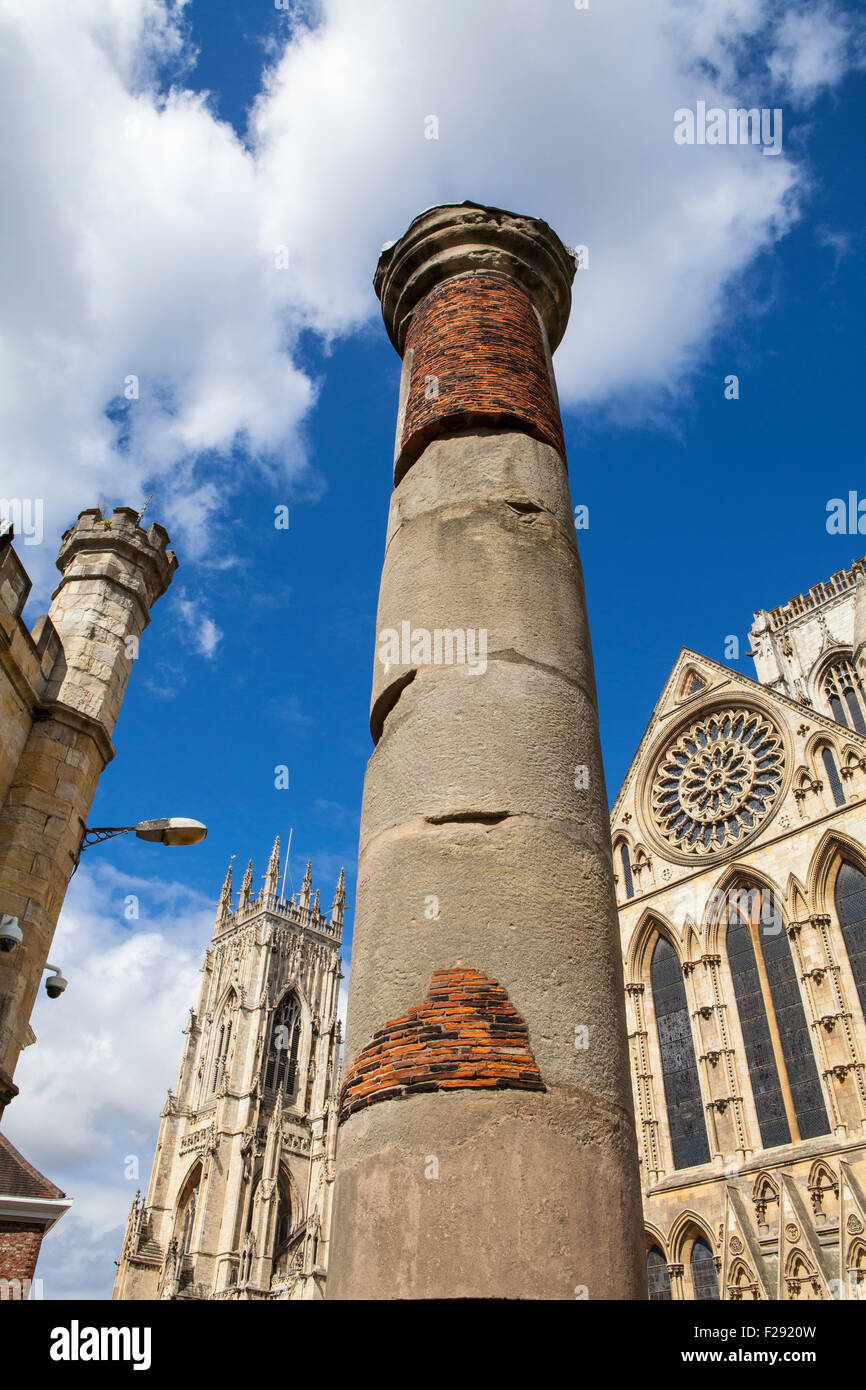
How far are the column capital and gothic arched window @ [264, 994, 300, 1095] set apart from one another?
5409 cm

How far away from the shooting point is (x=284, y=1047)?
5531 cm

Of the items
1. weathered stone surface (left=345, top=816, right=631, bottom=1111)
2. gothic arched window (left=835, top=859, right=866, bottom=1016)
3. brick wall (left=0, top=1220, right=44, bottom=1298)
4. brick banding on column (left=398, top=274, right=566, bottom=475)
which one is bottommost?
weathered stone surface (left=345, top=816, right=631, bottom=1111)

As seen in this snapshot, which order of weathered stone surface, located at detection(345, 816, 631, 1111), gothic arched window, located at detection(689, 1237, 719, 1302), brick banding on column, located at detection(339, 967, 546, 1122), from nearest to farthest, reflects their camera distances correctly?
brick banding on column, located at detection(339, 967, 546, 1122) < weathered stone surface, located at detection(345, 816, 631, 1111) < gothic arched window, located at detection(689, 1237, 719, 1302)

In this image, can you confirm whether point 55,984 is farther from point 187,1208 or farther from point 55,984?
point 187,1208

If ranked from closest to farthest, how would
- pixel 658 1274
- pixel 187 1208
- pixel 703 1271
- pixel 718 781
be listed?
pixel 703 1271, pixel 658 1274, pixel 718 781, pixel 187 1208

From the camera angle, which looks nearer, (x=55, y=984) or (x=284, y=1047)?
(x=55, y=984)

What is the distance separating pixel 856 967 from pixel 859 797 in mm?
2895

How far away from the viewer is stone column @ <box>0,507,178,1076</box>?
8.32m

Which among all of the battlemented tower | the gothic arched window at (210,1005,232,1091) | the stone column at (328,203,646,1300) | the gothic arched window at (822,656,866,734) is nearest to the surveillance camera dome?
the stone column at (328,203,646,1300)

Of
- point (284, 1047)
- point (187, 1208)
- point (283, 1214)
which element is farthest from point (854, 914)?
point (187, 1208)

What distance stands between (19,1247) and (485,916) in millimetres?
10580

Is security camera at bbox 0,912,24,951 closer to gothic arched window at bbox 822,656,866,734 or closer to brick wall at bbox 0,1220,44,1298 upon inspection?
brick wall at bbox 0,1220,44,1298
